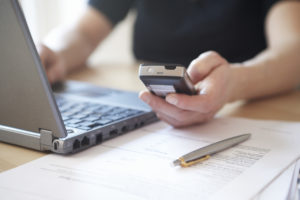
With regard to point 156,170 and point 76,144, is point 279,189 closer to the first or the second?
point 156,170

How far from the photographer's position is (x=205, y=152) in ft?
1.52

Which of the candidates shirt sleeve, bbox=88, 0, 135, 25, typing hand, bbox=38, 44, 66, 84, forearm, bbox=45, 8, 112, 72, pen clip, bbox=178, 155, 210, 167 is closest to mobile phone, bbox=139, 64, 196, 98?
pen clip, bbox=178, 155, 210, 167

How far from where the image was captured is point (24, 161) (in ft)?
1.48

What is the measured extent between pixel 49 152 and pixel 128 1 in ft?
2.96

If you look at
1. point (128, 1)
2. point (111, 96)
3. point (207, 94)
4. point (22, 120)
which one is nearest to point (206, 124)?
point (207, 94)

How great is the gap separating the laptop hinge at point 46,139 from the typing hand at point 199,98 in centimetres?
17

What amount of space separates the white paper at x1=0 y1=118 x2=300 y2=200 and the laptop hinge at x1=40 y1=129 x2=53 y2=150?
0.05 feet

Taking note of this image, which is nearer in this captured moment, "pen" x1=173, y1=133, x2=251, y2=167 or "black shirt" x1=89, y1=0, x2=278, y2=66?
"pen" x1=173, y1=133, x2=251, y2=167

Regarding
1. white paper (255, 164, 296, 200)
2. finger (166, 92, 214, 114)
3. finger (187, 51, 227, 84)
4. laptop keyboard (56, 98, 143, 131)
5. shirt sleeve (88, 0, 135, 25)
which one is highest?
shirt sleeve (88, 0, 135, 25)

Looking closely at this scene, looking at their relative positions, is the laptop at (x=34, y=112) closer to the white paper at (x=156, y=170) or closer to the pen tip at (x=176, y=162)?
the white paper at (x=156, y=170)

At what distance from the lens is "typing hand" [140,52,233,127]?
20.6 inches

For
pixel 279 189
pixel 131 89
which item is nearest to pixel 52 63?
pixel 131 89

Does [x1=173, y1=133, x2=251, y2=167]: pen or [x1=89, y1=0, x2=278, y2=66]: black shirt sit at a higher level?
[x1=89, y1=0, x2=278, y2=66]: black shirt

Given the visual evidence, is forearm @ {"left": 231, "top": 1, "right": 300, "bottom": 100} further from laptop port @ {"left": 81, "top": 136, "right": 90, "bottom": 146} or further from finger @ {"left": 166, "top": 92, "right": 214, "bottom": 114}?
laptop port @ {"left": 81, "top": 136, "right": 90, "bottom": 146}
